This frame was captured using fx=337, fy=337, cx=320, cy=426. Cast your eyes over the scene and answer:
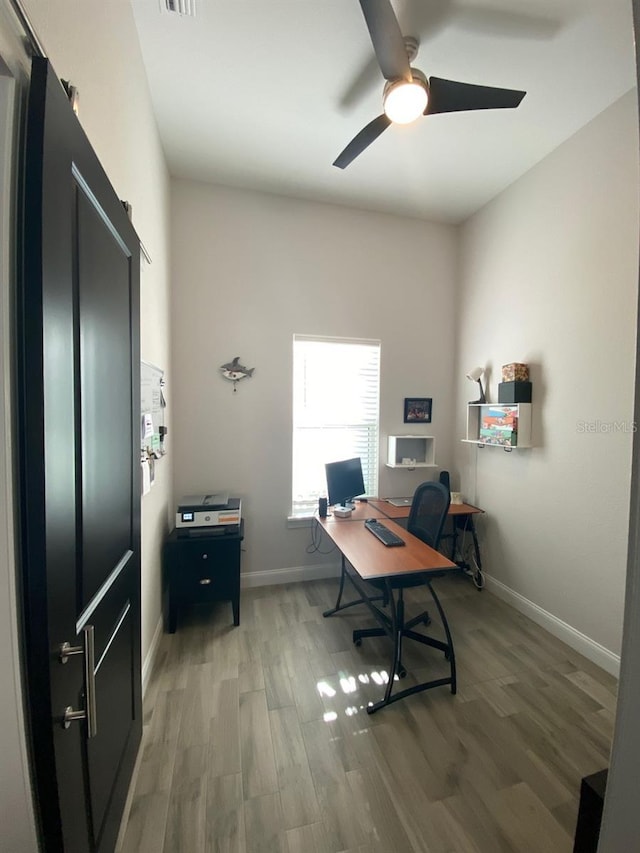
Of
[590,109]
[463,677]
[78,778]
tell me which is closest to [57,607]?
[78,778]

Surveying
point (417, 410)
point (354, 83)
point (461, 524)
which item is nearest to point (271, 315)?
point (354, 83)

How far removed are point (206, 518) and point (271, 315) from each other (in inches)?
70.3

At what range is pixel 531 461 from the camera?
264 cm

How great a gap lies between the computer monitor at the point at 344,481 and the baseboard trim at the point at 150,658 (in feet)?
4.87

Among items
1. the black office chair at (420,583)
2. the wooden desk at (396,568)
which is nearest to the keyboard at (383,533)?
the wooden desk at (396,568)

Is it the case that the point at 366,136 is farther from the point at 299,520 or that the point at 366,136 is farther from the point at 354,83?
the point at 299,520

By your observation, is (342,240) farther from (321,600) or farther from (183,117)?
(321,600)

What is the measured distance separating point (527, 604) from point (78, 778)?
290cm

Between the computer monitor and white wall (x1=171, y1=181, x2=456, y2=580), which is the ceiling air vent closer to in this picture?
white wall (x1=171, y1=181, x2=456, y2=580)

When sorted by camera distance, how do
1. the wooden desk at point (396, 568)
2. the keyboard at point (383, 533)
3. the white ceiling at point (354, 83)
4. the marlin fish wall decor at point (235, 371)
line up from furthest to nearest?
the marlin fish wall decor at point (235, 371), the keyboard at point (383, 533), the wooden desk at point (396, 568), the white ceiling at point (354, 83)

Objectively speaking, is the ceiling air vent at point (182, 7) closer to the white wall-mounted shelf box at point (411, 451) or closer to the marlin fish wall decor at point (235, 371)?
Answer: the marlin fish wall decor at point (235, 371)

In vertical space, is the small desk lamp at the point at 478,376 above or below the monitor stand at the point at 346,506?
above

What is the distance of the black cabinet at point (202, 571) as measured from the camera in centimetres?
240

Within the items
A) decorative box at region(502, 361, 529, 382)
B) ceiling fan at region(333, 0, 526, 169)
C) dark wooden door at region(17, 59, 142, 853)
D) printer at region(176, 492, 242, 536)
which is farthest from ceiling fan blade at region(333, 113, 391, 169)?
printer at region(176, 492, 242, 536)
